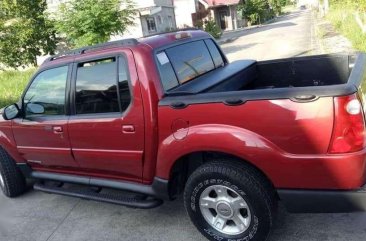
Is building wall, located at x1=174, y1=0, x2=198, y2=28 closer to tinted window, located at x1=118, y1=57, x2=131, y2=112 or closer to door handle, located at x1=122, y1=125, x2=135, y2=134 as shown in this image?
tinted window, located at x1=118, y1=57, x2=131, y2=112

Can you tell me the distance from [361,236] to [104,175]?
95.7 inches

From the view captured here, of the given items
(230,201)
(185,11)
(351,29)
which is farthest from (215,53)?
(185,11)

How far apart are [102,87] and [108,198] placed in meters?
1.09

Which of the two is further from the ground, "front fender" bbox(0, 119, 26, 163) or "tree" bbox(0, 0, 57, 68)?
"tree" bbox(0, 0, 57, 68)

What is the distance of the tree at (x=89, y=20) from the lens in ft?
43.7

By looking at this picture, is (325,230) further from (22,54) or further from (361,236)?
(22,54)

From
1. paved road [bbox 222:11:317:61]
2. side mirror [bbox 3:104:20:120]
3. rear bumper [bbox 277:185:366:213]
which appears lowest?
paved road [bbox 222:11:317:61]

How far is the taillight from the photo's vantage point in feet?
8.60

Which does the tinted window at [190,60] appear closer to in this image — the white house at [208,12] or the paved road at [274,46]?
the paved road at [274,46]

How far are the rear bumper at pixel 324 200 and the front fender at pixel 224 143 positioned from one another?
283 millimetres

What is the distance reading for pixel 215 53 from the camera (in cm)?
452

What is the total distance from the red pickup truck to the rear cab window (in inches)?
0.6

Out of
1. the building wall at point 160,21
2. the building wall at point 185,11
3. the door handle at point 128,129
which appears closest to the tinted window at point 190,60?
the door handle at point 128,129

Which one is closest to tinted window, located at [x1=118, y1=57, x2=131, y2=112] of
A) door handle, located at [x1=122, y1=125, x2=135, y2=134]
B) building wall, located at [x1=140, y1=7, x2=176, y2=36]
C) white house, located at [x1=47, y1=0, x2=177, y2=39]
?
door handle, located at [x1=122, y1=125, x2=135, y2=134]
